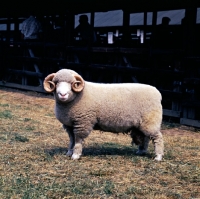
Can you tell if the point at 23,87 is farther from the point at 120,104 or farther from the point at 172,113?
the point at 120,104

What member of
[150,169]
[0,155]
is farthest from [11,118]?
[150,169]

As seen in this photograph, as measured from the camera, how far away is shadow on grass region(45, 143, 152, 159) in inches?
231

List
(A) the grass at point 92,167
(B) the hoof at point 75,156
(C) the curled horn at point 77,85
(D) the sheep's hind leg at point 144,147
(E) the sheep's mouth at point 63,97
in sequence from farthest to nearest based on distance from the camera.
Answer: (D) the sheep's hind leg at point 144,147, (B) the hoof at point 75,156, (C) the curled horn at point 77,85, (E) the sheep's mouth at point 63,97, (A) the grass at point 92,167

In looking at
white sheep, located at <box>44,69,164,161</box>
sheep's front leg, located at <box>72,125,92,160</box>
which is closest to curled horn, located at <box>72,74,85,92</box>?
white sheep, located at <box>44,69,164,161</box>

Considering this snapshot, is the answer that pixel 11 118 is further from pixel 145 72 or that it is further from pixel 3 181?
pixel 3 181

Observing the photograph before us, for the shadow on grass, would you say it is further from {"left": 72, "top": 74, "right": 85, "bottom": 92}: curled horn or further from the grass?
{"left": 72, "top": 74, "right": 85, "bottom": 92}: curled horn

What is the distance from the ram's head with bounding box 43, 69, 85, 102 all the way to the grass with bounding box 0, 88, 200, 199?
2.78 ft

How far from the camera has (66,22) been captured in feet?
41.9

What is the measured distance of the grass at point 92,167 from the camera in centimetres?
419

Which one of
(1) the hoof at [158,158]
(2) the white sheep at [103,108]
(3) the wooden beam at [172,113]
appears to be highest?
(2) the white sheep at [103,108]

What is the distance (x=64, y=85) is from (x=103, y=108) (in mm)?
624

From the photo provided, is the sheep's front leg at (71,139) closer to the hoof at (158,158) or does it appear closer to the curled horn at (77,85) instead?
the curled horn at (77,85)

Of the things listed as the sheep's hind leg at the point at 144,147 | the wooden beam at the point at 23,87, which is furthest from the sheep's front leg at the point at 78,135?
the wooden beam at the point at 23,87

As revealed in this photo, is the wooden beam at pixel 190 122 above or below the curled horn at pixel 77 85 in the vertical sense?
below
